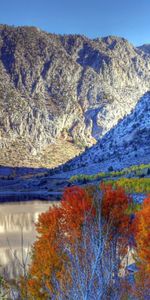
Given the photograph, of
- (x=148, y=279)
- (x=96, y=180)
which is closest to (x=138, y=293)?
(x=148, y=279)

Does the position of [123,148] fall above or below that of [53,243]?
above

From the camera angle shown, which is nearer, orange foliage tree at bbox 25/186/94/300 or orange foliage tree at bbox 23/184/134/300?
orange foliage tree at bbox 23/184/134/300

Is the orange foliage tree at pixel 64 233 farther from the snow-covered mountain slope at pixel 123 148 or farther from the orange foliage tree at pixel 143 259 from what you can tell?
the snow-covered mountain slope at pixel 123 148

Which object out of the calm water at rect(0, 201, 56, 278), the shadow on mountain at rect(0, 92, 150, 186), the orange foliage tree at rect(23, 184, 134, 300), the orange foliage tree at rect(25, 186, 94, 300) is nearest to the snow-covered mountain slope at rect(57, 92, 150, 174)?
the shadow on mountain at rect(0, 92, 150, 186)

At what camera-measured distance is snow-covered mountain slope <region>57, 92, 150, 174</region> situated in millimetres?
117312

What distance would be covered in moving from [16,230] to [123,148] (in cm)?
6818

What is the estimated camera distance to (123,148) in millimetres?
125875

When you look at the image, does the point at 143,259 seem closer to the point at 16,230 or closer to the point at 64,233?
the point at 64,233

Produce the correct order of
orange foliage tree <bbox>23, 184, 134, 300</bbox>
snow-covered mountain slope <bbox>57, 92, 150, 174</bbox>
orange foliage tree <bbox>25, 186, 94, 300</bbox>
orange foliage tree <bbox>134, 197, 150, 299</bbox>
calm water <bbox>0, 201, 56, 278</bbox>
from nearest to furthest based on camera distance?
1. orange foliage tree <bbox>134, 197, 150, 299</bbox>
2. orange foliage tree <bbox>23, 184, 134, 300</bbox>
3. orange foliage tree <bbox>25, 186, 94, 300</bbox>
4. calm water <bbox>0, 201, 56, 278</bbox>
5. snow-covered mountain slope <bbox>57, 92, 150, 174</bbox>

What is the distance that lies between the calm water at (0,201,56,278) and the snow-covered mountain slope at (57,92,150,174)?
31.9 m

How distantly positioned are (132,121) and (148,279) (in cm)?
11356

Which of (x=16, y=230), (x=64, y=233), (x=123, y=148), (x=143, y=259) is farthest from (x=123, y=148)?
(x=143, y=259)

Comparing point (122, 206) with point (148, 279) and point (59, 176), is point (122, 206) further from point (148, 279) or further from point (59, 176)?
point (59, 176)

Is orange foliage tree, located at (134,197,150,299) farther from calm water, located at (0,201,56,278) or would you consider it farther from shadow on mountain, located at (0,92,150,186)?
shadow on mountain, located at (0,92,150,186)
